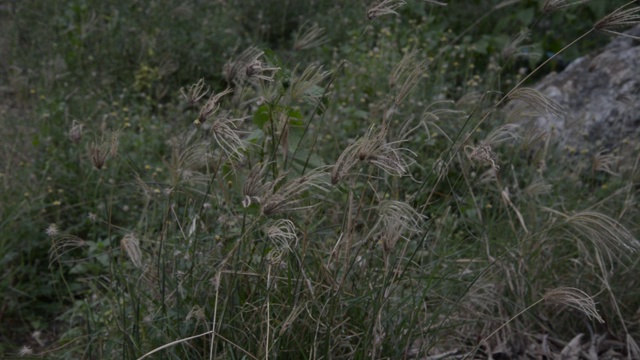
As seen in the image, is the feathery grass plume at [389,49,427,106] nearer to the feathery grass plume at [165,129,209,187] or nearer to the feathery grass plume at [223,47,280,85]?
the feathery grass plume at [223,47,280,85]

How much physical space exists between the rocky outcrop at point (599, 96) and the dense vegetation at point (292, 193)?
0.59 feet

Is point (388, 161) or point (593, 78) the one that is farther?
point (593, 78)

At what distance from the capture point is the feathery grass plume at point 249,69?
2551 mm

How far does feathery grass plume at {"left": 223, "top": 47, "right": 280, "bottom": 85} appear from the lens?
2.55 metres

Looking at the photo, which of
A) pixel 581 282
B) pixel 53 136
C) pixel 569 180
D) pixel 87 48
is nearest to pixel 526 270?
pixel 581 282

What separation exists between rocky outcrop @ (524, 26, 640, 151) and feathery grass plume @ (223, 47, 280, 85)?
2.42 meters

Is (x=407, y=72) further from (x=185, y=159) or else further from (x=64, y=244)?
(x=64, y=244)

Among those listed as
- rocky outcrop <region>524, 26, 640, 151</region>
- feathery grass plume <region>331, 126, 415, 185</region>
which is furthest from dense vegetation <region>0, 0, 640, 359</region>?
rocky outcrop <region>524, 26, 640, 151</region>

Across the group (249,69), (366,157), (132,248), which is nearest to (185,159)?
(132,248)

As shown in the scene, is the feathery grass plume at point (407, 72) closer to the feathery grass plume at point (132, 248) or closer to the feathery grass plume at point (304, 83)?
the feathery grass plume at point (304, 83)

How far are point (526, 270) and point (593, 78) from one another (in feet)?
7.87

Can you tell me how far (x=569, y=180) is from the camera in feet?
15.0

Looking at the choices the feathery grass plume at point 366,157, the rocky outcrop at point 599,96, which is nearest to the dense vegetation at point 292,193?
the feathery grass plume at point 366,157

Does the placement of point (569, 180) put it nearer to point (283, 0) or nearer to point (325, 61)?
point (325, 61)
